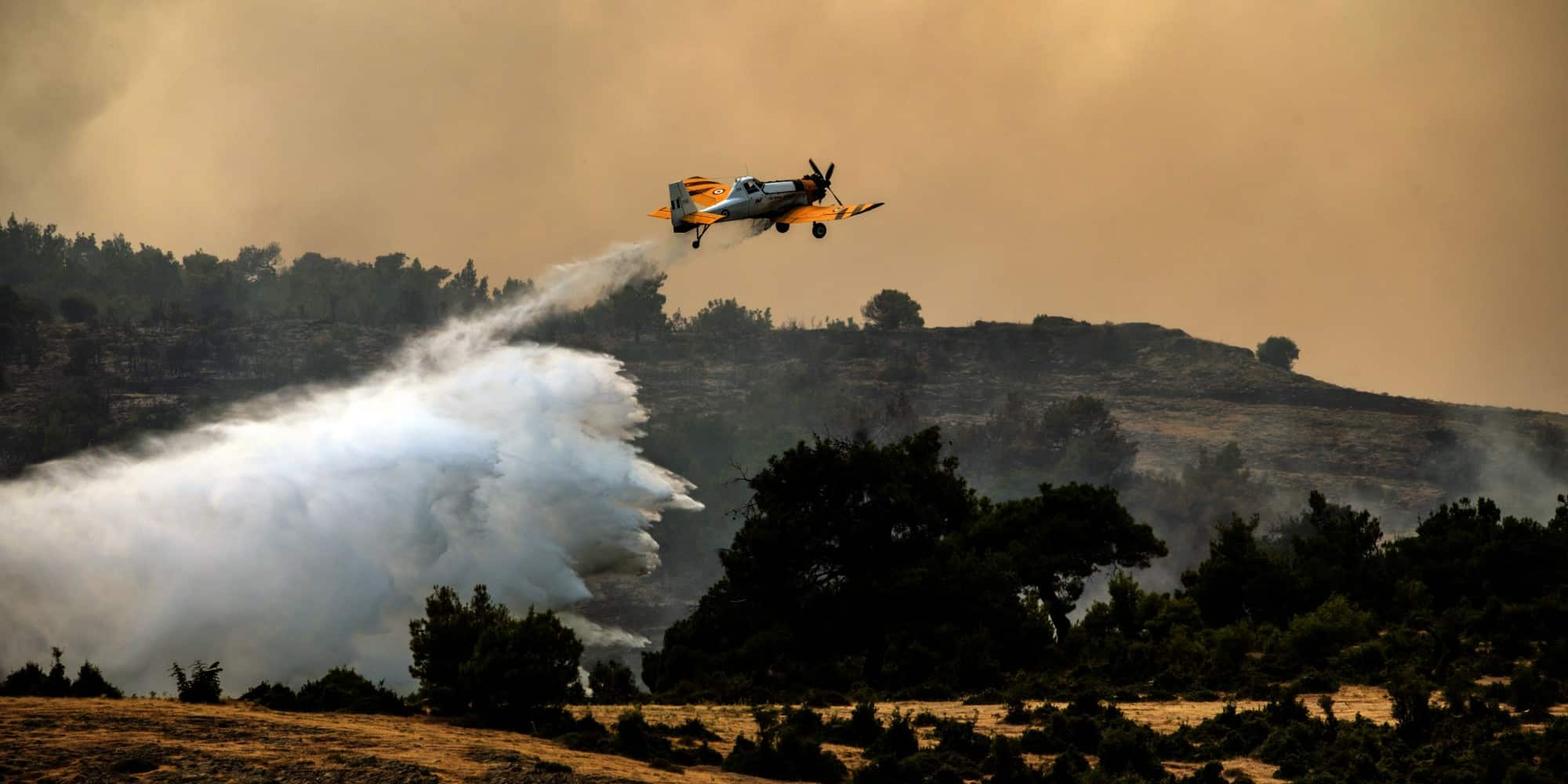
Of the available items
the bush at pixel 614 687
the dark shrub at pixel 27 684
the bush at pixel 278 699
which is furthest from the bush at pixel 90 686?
the bush at pixel 614 687

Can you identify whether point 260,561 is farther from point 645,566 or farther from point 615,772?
point 615,772

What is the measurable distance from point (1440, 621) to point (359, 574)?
156ft

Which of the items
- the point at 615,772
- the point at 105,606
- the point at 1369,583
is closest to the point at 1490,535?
the point at 1369,583

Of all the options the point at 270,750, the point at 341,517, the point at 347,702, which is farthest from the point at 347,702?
the point at 341,517

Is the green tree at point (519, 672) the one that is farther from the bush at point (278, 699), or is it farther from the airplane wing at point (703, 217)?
the airplane wing at point (703, 217)

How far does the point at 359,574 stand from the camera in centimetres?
7381

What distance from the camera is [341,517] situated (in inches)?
2876

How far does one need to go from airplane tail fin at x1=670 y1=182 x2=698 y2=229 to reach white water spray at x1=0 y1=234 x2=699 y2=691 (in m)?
9.50

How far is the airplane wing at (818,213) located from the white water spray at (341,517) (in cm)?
1090

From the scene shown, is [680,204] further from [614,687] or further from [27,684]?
[27,684]

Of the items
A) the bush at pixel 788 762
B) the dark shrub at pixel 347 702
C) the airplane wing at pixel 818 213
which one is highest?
the airplane wing at pixel 818 213

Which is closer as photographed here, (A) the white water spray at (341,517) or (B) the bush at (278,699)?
(B) the bush at (278,699)

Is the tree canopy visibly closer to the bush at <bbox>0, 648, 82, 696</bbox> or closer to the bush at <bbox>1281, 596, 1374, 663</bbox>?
the bush at <bbox>1281, 596, 1374, 663</bbox>

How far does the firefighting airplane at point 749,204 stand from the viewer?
64125 mm
